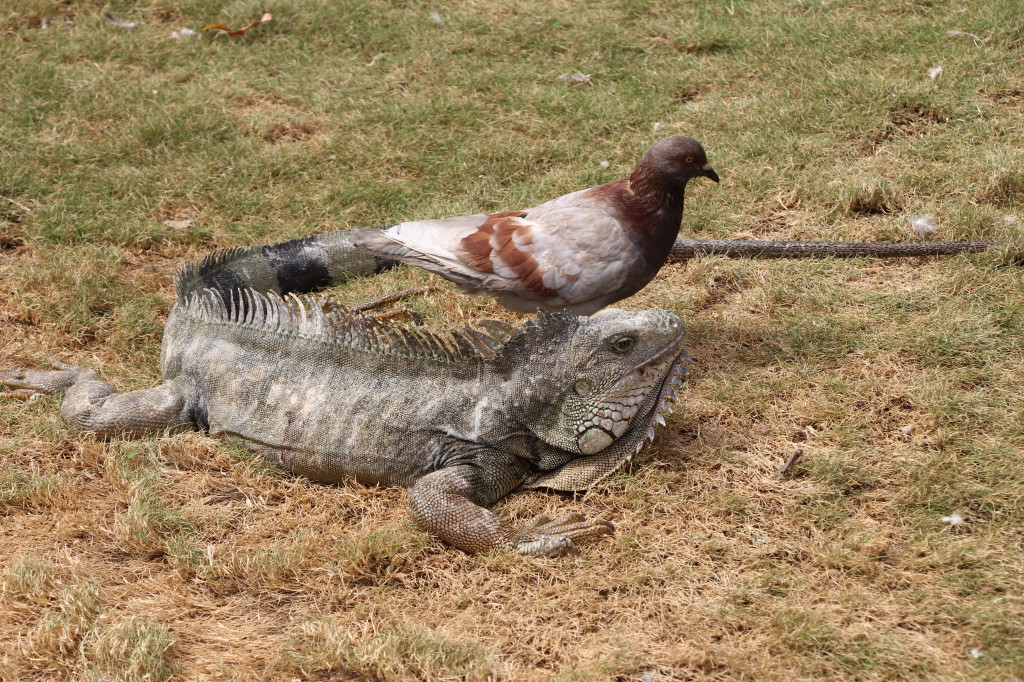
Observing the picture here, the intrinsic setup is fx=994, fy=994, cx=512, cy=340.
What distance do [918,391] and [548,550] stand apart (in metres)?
2.06

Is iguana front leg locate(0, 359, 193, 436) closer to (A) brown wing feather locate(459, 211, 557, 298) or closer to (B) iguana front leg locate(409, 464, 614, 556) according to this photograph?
(B) iguana front leg locate(409, 464, 614, 556)

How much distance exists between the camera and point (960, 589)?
149 inches

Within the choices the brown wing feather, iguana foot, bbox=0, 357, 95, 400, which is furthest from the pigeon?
iguana foot, bbox=0, 357, 95, 400

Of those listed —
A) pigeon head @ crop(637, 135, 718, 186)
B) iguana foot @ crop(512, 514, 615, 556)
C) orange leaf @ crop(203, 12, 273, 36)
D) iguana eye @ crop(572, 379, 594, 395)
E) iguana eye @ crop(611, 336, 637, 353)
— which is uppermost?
orange leaf @ crop(203, 12, 273, 36)

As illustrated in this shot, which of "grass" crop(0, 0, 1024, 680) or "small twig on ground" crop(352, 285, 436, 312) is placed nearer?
"grass" crop(0, 0, 1024, 680)

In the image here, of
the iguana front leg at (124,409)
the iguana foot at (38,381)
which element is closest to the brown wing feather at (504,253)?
the iguana front leg at (124,409)

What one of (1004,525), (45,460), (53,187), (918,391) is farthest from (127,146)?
(1004,525)

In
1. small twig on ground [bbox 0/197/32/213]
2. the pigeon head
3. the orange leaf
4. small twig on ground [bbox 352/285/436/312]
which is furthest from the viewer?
the orange leaf

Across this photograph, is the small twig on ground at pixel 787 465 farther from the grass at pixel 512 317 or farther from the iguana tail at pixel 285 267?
the iguana tail at pixel 285 267

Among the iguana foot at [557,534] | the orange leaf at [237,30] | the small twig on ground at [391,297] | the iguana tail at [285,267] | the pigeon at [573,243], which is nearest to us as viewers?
the iguana foot at [557,534]

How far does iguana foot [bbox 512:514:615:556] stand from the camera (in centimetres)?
418

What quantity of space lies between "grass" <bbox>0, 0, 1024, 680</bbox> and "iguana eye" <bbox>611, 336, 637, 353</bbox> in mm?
589

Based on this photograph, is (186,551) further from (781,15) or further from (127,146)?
(781,15)

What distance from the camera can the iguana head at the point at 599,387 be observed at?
14.7 ft
